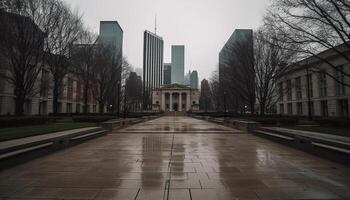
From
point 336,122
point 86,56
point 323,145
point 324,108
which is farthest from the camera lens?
point 324,108

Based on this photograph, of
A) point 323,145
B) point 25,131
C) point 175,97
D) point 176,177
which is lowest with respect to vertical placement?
point 176,177

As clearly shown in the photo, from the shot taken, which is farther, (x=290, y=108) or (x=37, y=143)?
(x=290, y=108)

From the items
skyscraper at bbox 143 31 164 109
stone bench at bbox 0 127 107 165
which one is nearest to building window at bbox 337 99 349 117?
stone bench at bbox 0 127 107 165

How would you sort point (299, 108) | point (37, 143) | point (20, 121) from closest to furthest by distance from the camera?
point (37, 143), point (20, 121), point (299, 108)

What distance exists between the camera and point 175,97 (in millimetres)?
121125

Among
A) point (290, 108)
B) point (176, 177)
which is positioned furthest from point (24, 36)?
point (290, 108)

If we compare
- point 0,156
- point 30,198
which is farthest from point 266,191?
point 0,156

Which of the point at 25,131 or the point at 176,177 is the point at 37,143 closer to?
the point at 25,131

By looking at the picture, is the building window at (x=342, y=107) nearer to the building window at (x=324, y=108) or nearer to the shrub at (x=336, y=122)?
the building window at (x=324, y=108)

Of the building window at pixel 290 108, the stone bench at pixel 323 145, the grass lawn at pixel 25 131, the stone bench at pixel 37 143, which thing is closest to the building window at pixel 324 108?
the building window at pixel 290 108

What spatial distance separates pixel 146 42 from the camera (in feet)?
419

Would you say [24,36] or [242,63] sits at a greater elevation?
[24,36]

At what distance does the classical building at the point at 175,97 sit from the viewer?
117375 millimetres

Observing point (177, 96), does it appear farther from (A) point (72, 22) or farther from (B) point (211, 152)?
(B) point (211, 152)
